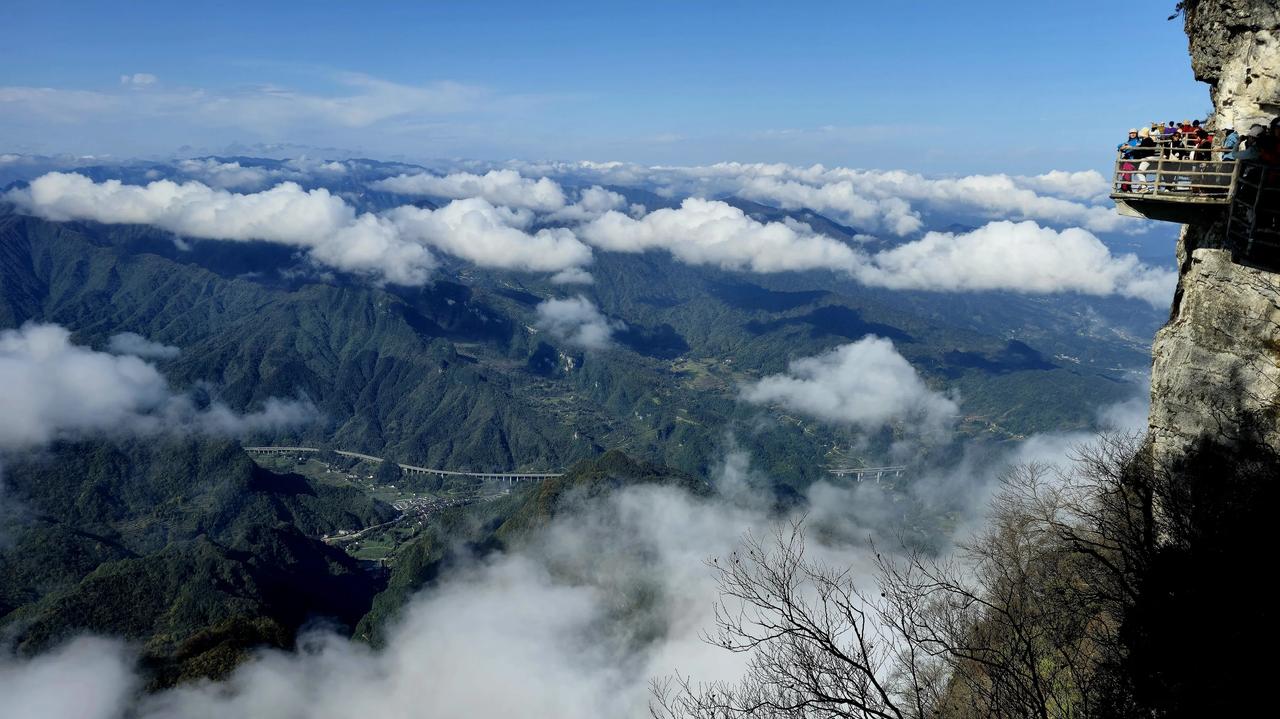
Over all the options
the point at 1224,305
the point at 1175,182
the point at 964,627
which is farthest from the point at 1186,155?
the point at 964,627

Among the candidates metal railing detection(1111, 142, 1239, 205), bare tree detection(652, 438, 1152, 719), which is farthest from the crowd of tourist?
bare tree detection(652, 438, 1152, 719)

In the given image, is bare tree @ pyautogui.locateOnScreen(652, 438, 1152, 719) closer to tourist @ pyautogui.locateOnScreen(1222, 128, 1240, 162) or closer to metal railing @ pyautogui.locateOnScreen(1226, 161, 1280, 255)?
metal railing @ pyautogui.locateOnScreen(1226, 161, 1280, 255)

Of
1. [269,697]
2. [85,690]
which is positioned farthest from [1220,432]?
[85,690]

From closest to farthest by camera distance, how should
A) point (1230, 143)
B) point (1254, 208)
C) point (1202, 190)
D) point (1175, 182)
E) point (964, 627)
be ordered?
1. point (1254, 208)
2. point (964, 627)
3. point (1230, 143)
4. point (1202, 190)
5. point (1175, 182)

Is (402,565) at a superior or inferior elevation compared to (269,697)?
inferior

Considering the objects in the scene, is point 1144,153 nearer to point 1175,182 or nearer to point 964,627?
point 1175,182

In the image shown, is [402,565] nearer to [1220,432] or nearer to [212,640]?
[212,640]
